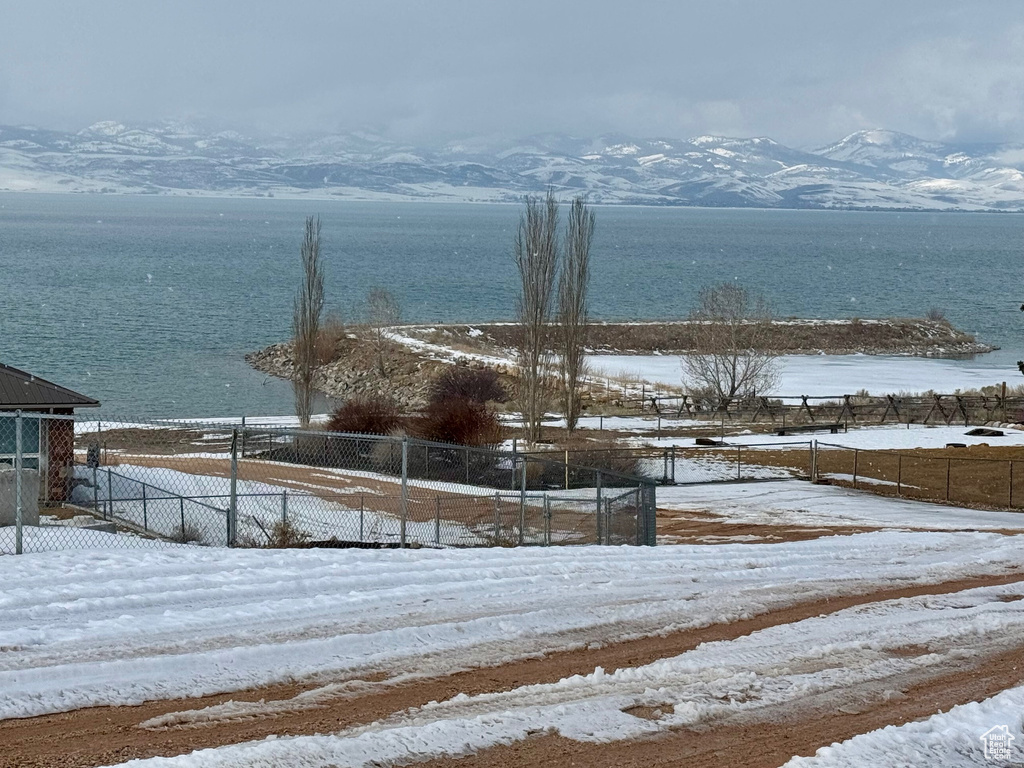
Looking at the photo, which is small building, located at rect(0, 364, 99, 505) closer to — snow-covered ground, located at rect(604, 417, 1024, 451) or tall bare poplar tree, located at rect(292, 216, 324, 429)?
snow-covered ground, located at rect(604, 417, 1024, 451)

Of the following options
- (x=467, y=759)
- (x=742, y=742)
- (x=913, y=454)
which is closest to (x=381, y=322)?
(x=913, y=454)

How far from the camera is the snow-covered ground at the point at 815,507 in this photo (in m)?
24.7

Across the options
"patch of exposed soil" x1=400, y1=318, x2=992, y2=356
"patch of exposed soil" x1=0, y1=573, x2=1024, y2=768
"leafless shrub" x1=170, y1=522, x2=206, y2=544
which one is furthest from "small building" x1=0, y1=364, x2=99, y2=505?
"patch of exposed soil" x1=400, y1=318, x2=992, y2=356

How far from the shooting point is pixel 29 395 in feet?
82.6

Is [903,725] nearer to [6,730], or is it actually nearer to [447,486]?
[6,730]

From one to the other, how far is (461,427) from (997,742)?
31103 millimetres

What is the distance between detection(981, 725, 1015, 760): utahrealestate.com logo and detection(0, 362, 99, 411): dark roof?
21254 mm

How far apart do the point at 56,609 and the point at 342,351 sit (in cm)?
5960

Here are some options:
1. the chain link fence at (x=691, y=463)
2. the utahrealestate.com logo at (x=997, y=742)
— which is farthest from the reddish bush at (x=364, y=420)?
the utahrealestate.com logo at (x=997, y=742)

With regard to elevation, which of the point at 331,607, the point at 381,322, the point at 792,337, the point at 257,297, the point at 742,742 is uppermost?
the point at 257,297

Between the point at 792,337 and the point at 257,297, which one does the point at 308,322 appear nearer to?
the point at 792,337

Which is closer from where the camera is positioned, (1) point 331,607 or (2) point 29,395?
(1) point 331,607

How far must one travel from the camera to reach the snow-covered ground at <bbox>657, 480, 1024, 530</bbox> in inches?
971

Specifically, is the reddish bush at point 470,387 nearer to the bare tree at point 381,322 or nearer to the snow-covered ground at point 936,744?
the bare tree at point 381,322
